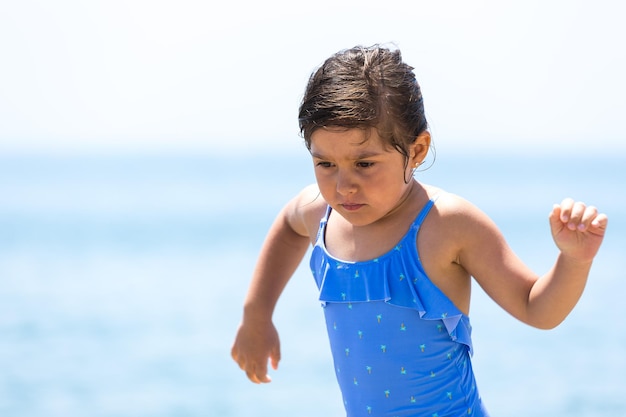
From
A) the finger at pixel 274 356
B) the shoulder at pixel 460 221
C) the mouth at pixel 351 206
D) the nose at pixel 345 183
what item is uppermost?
the nose at pixel 345 183

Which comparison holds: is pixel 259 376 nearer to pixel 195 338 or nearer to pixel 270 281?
pixel 270 281

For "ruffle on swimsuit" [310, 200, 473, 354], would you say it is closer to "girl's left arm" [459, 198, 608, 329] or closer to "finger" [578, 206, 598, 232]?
"girl's left arm" [459, 198, 608, 329]

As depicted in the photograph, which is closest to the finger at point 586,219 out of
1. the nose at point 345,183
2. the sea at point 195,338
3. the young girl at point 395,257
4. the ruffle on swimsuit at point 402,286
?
the young girl at point 395,257

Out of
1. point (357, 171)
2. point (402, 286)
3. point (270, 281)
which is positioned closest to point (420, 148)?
point (357, 171)

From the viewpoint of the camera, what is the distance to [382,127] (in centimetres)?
223

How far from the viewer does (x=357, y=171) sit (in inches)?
88.1

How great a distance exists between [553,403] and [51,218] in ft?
68.6

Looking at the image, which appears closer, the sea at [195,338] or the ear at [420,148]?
the ear at [420,148]

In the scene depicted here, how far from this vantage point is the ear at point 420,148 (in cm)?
233

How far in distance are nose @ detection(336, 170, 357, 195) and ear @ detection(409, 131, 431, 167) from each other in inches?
7.1

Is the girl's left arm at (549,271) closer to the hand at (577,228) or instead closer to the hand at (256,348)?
the hand at (577,228)

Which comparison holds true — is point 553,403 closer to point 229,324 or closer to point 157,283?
point 229,324

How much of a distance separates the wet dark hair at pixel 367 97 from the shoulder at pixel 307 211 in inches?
11.2

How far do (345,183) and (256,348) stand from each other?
641 mm
